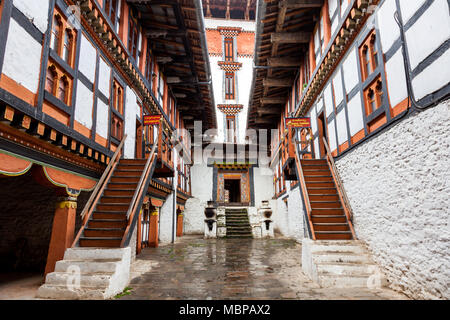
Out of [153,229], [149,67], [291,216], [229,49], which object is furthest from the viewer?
[229,49]

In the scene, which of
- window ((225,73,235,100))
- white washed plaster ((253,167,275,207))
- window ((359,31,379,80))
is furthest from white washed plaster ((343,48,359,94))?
window ((225,73,235,100))

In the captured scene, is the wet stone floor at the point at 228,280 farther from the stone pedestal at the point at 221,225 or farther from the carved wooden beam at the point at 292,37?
the carved wooden beam at the point at 292,37

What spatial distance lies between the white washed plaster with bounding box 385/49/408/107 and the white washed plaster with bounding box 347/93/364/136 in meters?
1.27

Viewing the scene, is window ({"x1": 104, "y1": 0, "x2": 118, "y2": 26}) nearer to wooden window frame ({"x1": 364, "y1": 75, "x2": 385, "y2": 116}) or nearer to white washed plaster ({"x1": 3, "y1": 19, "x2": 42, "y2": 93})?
white washed plaster ({"x1": 3, "y1": 19, "x2": 42, "y2": 93})

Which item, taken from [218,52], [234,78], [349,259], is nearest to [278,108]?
[234,78]

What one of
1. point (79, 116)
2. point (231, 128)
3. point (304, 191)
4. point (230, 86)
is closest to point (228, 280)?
point (304, 191)

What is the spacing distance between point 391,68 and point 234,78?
1935 cm

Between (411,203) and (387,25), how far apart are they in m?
3.28

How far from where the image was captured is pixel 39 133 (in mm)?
4371

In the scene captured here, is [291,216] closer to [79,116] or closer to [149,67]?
[149,67]

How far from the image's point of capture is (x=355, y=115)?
689 centimetres

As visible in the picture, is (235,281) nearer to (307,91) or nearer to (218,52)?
(307,91)

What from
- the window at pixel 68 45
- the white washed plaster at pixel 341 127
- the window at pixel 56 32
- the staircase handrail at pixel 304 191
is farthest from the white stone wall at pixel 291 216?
the window at pixel 56 32

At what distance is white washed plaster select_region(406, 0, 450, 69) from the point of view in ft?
12.8
